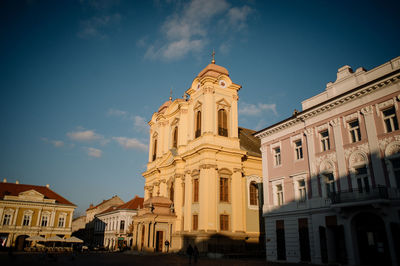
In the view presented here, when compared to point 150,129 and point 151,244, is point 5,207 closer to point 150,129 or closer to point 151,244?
point 150,129

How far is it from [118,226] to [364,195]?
173 feet

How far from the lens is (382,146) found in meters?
17.9

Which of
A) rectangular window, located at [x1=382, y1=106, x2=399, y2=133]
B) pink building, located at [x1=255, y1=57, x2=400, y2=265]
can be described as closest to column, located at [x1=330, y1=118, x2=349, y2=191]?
pink building, located at [x1=255, y1=57, x2=400, y2=265]

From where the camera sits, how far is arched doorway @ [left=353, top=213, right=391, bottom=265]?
17.0 m

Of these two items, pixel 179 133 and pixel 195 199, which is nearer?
pixel 195 199

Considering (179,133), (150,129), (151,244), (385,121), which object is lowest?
(151,244)

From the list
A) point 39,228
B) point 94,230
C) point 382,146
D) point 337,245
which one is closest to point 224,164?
point 337,245

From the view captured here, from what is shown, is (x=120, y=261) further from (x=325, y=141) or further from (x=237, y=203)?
(x=325, y=141)

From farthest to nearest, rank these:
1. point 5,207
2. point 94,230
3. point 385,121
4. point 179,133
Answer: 1. point 94,230
2. point 5,207
3. point 179,133
4. point 385,121

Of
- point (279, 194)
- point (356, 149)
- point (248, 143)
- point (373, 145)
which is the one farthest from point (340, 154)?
point (248, 143)

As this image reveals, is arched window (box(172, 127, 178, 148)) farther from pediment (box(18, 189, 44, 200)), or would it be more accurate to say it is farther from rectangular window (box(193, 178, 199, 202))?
pediment (box(18, 189, 44, 200))

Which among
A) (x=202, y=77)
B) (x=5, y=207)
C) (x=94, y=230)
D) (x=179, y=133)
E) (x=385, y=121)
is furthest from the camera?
(x=94, y=230)

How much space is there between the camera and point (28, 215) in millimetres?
52344

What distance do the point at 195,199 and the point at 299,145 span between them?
49.8 ft
